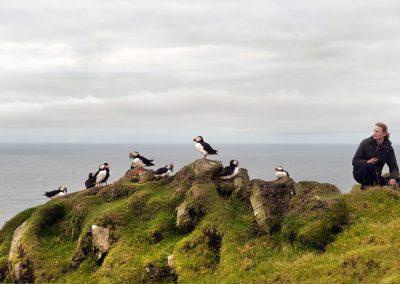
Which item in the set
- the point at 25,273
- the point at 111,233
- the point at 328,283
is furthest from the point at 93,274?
the point at 328,283

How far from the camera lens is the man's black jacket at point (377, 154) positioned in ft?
77.0

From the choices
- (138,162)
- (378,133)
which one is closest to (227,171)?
(378,133)

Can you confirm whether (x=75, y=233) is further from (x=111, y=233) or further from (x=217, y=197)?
(x=217, y=197)

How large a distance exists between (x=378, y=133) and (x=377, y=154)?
49.7 inches

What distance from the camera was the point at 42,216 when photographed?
29328 millimetres

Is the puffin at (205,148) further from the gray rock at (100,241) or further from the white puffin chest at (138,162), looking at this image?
the gray rock at (100,241)

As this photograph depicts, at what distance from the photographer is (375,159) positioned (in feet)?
76.2

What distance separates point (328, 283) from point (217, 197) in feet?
32.1

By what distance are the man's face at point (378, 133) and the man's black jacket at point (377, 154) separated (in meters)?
0.54

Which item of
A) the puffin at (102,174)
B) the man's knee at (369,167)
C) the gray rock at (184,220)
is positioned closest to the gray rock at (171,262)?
the gray rock at (184,220)

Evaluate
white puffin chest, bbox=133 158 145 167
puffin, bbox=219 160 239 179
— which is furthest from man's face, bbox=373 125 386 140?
white puffin chest, bbox=133 158 145 167

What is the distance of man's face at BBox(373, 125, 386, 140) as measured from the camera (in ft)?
75.3

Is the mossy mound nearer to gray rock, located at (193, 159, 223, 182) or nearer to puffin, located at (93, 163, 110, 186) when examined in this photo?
gray rock, located at (193, 159, 223, 182)

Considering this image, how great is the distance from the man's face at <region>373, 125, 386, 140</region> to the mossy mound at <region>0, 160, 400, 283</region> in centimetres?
281
